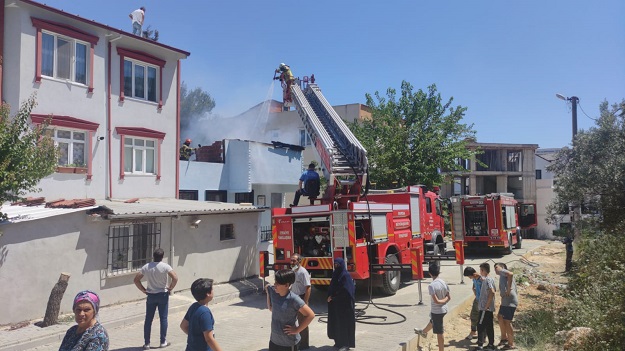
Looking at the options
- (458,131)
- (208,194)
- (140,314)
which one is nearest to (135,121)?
(208,194)

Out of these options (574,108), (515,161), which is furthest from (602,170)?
(515,161)

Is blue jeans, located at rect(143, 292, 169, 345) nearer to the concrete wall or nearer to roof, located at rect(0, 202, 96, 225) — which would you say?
the concrete wall

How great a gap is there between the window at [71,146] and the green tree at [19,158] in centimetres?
369

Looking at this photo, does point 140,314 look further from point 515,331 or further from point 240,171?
point 240,171

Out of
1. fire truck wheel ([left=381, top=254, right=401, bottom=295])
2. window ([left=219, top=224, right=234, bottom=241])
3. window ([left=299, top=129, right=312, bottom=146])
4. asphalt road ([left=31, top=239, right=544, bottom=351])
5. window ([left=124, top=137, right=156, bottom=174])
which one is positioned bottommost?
asphalt road ([left=31, top=239, right=544, bottom=351])

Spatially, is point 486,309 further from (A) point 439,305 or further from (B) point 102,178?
(B) point 102,178

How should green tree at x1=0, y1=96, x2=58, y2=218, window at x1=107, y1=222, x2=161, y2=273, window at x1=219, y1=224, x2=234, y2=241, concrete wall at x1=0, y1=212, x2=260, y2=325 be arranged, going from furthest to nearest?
window at x1=219, y1=224, x2=234, y2=241 → window at x1=107, y1=222, x2=161, y2=273 → concrete wall at x1=0, y1=212, x2=260, y2=325 → green tree at x1=0, y1=96, x2=58, y2=218

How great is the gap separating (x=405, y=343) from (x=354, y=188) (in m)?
5.11

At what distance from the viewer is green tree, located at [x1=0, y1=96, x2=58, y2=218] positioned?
27.9ft

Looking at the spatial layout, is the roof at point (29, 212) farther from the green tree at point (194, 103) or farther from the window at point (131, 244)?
the green tree at point (194, 103)

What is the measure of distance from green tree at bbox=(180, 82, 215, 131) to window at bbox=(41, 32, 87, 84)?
96.6ft

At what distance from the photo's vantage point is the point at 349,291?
23.9 feet

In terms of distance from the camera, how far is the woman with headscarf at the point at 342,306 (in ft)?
23.9

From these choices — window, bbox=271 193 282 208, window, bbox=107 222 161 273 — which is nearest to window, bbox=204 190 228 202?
window, bbox=271 193 282 208
